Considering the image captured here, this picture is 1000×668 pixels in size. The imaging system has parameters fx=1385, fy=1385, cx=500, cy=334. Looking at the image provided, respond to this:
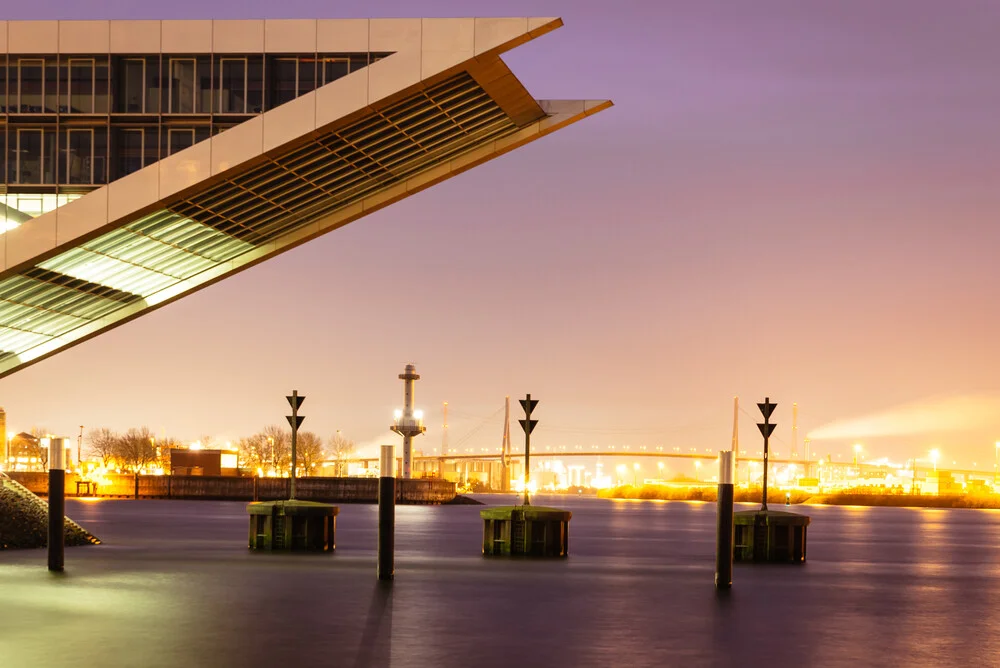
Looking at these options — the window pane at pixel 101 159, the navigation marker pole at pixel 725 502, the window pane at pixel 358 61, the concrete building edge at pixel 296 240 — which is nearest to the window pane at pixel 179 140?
the window pane at pixel 101 159

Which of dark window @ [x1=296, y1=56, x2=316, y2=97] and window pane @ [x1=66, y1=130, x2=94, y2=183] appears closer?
dark window @ [x1=296, y1=56, x2=316, y2=97]

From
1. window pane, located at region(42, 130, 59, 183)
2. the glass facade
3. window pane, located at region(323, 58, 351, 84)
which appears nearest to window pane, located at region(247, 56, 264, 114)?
the glass facade

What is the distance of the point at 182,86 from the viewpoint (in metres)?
40.4

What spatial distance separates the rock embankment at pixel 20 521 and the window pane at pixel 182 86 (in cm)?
1202

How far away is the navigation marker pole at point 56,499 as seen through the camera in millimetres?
26008

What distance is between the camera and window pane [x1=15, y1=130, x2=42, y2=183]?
41062 millimetres

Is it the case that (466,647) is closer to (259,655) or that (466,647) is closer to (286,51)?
(259,655)

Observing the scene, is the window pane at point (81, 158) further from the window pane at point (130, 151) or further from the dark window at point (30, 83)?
the dark window at point (30, 83)

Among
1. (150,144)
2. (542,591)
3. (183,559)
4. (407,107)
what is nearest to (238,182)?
(150,144)

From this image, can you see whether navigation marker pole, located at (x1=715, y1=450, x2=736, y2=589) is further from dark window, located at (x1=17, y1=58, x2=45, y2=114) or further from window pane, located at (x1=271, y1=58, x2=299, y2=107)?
dark window, located at (x1=17, y1=58, x2=45, y2=114)

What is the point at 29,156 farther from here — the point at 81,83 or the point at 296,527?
the point at 296,527

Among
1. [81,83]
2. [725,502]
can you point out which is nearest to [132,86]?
[81,83]

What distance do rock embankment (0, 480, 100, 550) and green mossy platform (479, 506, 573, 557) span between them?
11328 mm

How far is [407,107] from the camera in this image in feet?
134
